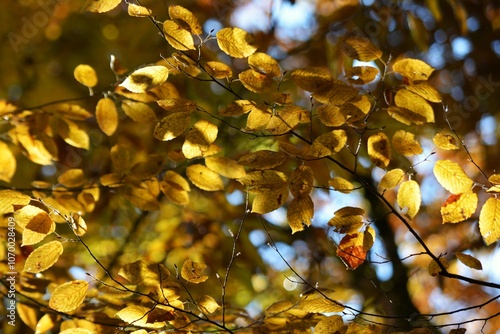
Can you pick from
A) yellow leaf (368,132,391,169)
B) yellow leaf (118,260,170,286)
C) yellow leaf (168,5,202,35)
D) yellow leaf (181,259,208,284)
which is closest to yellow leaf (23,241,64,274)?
yellow leaf (118,260,170,286)

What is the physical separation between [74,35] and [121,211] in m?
0.82

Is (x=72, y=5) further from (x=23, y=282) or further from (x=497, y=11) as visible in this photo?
(x=497, y=11)

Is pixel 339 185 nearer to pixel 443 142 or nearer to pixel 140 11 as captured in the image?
pixel 443 142

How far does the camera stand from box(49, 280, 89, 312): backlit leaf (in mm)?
957

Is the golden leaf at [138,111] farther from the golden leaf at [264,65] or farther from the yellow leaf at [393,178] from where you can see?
the yellow leaf at [393,178]

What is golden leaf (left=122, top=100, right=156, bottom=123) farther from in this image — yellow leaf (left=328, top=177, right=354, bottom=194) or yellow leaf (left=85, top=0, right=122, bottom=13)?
yellow leaf (left=328, top=177, right=354, bottom=194)

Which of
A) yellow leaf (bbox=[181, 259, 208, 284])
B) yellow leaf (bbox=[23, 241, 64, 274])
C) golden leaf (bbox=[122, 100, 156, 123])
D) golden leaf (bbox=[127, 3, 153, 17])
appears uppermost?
golden leaf (bbox=[127, 3, 153, 17])

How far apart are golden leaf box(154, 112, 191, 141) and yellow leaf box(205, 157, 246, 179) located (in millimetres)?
190

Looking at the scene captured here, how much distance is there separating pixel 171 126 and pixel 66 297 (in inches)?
14.6

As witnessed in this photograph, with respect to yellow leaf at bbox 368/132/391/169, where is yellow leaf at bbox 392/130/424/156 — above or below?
above

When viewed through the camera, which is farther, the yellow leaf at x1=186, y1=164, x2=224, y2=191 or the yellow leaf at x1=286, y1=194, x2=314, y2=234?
the yellow leaf at x1=186, y1=164, x2=224, y2=191

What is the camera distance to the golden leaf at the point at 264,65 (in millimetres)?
945

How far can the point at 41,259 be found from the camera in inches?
38.4

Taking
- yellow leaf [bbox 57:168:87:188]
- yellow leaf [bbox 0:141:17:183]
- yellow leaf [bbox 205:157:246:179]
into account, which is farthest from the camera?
yellow leaf [bbox 0:141:17:183]
